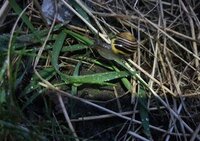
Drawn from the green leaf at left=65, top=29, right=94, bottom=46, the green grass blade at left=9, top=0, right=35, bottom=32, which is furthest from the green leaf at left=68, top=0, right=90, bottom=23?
the green grass blade at left=9, top=0, right=35, bottom=32

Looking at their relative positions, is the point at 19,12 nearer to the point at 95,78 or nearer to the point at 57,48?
the point at 57,48

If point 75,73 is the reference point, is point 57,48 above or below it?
above

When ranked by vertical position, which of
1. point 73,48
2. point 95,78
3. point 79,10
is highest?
point 79,10

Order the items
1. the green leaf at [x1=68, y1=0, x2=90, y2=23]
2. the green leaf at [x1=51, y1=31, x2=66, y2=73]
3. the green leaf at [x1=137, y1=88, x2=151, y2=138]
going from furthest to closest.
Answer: the green leaf at [x1=68, y1=0, x2=90, y2=23]
the green leaf at [x1=51, y1=31, x2=66, y2=73]
the green leaf at [x1=137, y1=88, x2=151, y2=138]

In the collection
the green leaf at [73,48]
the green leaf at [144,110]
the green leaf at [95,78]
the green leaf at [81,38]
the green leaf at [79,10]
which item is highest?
the green leaf at [79,10]

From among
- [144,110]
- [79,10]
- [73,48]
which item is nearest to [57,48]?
[73,48]

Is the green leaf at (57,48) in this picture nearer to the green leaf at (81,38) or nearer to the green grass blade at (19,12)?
the green leaf at (81,38)

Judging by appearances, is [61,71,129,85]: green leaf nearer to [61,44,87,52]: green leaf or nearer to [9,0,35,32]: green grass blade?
[61,44,87,52]: green leaf

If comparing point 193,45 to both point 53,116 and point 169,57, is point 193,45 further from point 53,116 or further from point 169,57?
point 53,116

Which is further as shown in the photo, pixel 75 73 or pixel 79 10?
pixel 79 10

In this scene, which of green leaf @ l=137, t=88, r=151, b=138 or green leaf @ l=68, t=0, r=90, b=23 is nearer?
green leaf @ l=137, t=88, r=151, b=138

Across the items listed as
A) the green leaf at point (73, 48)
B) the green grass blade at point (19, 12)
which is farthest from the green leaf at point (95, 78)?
the green grass blade at point (19, 12)

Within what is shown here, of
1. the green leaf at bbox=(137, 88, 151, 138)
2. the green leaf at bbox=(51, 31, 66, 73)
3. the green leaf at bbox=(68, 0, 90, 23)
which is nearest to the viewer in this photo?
the green leaf at bbox=(137, 88, 151, 138)
